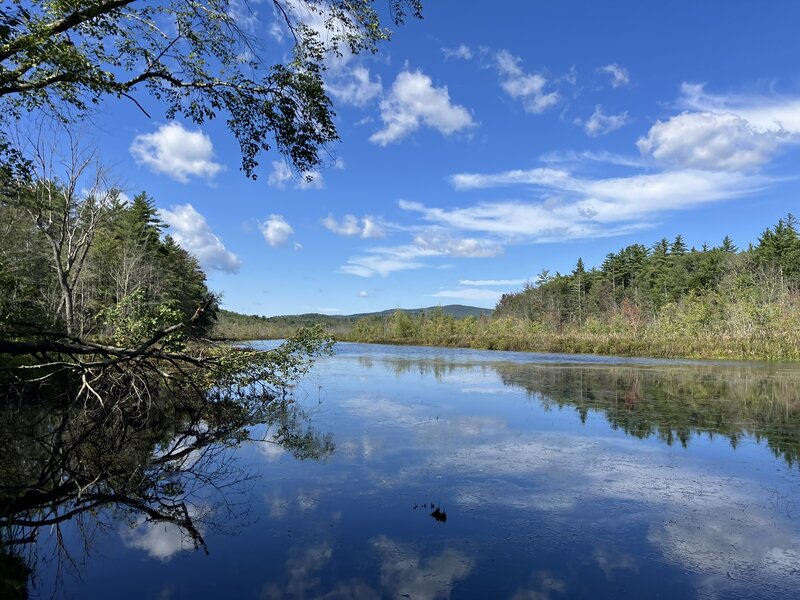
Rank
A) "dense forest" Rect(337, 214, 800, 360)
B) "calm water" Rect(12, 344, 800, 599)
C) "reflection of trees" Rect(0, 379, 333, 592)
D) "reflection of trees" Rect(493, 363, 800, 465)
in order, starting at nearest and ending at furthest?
"calm water" Rect(12, 344, 800, 599)
"reflection of trees" Rect(0, 379, 333, 592)
"reflection of trees" Rect(493, 363, 800, 465)
"dense forest" Rect(337, 214, 800, 360)

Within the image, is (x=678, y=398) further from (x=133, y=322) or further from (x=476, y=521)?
(x=133, y=322)

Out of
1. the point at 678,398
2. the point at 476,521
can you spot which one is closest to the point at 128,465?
the point at 476,521

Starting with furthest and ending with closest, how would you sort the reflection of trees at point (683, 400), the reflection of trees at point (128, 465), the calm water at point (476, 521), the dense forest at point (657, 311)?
1. the dense forest at point (657, 311)
2. the reflection of trees at point (683, 400)
3. the reflection of trees at point (128, 465)
4. the calm water at point (476, 521)

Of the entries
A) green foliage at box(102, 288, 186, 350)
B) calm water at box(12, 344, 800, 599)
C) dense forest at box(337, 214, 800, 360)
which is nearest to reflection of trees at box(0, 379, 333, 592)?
calm water at box(12, 344, 800, 599)

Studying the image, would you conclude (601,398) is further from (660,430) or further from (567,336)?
(567,336)

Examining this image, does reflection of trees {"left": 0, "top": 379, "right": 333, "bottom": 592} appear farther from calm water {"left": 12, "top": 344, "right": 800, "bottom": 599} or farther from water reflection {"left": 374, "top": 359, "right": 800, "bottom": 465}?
water reflection {"left": 374, "top": 359, "right": 800, "bottom": 465}

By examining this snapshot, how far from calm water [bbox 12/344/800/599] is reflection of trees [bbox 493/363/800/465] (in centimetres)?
19

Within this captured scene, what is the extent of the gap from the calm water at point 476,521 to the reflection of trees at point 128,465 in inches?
4.6

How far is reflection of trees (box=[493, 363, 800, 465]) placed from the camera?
1164cm

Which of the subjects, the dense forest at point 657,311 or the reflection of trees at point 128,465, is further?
the dense forest at point 657,311

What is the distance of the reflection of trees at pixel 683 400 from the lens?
11641 mm

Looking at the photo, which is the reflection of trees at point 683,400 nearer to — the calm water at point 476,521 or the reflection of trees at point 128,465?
the calm water at point 476,521

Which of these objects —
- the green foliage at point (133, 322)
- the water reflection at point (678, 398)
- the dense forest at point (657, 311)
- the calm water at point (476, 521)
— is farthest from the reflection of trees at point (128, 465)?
the dense forest at point (657, 311)

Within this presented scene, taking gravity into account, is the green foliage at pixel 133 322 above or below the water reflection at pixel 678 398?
above
